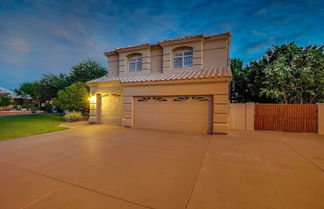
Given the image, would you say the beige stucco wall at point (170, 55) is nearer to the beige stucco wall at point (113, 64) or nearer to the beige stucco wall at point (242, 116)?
the beige stucco wall at point (113, 64)

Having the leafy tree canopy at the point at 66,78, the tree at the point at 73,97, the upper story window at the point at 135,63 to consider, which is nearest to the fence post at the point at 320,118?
the upper story window at the point at 135,63

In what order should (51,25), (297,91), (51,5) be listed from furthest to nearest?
(51,25)
(51,5)
(297,91)

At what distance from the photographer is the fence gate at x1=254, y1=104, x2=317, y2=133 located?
7.23 m

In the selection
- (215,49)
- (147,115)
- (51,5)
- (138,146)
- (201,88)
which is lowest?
(138,146)

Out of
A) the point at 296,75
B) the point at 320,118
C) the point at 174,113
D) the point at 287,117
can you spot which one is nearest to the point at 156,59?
the point at 174,113

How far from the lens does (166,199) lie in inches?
84.0

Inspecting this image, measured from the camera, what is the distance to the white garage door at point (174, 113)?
738 cm

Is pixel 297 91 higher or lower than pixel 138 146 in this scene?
higher

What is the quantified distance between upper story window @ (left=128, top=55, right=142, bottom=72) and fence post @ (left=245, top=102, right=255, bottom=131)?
8.82 metres

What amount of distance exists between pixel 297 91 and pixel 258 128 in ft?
17.2

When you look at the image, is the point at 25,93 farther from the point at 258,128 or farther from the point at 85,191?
the point at 258,128

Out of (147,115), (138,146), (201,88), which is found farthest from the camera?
(147,115)

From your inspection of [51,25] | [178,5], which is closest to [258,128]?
[178,5]

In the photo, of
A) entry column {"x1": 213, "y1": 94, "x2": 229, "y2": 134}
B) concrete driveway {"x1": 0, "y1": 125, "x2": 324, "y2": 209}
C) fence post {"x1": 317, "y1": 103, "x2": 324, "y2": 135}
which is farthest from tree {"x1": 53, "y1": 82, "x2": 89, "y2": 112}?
fence post {"x1": 317, "y1": 103, "x2": 324, "y2": 135}
